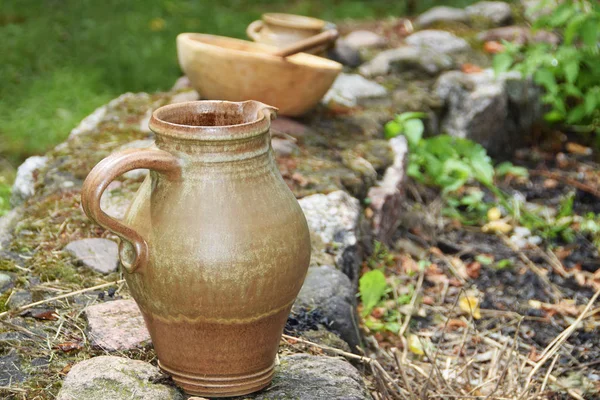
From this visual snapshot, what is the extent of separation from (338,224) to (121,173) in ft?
4.78

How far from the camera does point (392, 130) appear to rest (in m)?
4.27

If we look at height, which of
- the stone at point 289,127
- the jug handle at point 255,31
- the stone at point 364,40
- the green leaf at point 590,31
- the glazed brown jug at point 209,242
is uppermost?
the glazed brown jug at point 209,242

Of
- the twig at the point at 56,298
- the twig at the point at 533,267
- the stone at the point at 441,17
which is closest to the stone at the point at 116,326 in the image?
the twig at the point at 56,298

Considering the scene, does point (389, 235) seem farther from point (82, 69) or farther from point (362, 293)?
point (82, 69)

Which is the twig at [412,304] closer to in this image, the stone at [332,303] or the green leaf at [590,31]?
the stone at [332,303]

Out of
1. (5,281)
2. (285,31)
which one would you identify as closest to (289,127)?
(285,31)

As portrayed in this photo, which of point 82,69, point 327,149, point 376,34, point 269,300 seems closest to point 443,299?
point 327,149

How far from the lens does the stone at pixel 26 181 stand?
346 cm

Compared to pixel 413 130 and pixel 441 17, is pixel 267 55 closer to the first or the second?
pixel 413 130

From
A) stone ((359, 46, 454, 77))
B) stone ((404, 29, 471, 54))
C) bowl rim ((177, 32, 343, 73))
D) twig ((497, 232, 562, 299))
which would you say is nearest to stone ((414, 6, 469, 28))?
stone ((404, 29, 471, 54))

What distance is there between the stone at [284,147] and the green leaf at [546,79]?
1.88 meters

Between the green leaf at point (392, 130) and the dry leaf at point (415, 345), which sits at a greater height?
the green leaf at point (392, 130)

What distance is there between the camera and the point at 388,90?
4918 millimetres

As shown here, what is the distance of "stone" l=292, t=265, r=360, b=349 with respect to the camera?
2.63m
